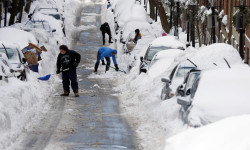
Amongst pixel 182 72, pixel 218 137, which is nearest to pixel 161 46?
pixel 182 72

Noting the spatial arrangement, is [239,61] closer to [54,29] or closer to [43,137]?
[43,137]

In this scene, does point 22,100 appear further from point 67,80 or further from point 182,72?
point 67,80

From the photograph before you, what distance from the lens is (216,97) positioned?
39.0 feet

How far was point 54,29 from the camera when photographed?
39344mm

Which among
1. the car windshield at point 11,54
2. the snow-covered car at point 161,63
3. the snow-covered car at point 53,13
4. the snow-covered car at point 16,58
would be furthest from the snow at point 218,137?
the snow-covered car at point 53,13

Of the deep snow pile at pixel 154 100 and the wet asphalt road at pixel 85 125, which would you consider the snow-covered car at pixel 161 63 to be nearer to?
the deep snow pile at pixel 154 100

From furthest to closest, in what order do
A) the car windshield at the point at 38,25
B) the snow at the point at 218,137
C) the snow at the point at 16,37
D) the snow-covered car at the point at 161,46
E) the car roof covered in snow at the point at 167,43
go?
the car windshield at the point at 38,25
the snow at the point at 16,37
the car roof covered in snow at the point at 167,43
the snow-covered car at the point at 161,46
the snow at the point at 218,137

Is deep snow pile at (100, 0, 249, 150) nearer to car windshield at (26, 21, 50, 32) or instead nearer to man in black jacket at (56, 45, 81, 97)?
man in black jacket at (56, 45, 81, 97)

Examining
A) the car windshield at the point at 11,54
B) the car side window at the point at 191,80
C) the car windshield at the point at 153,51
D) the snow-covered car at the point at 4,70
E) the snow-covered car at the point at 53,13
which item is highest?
the car side window at the point at 191,80

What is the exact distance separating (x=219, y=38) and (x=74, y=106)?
25175 mm

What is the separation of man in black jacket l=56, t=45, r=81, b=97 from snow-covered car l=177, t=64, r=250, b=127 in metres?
8.96

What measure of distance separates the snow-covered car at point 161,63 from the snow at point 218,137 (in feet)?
41.2

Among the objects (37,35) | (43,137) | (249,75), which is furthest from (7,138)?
(37,35)

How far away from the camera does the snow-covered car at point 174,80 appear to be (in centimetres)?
1618
